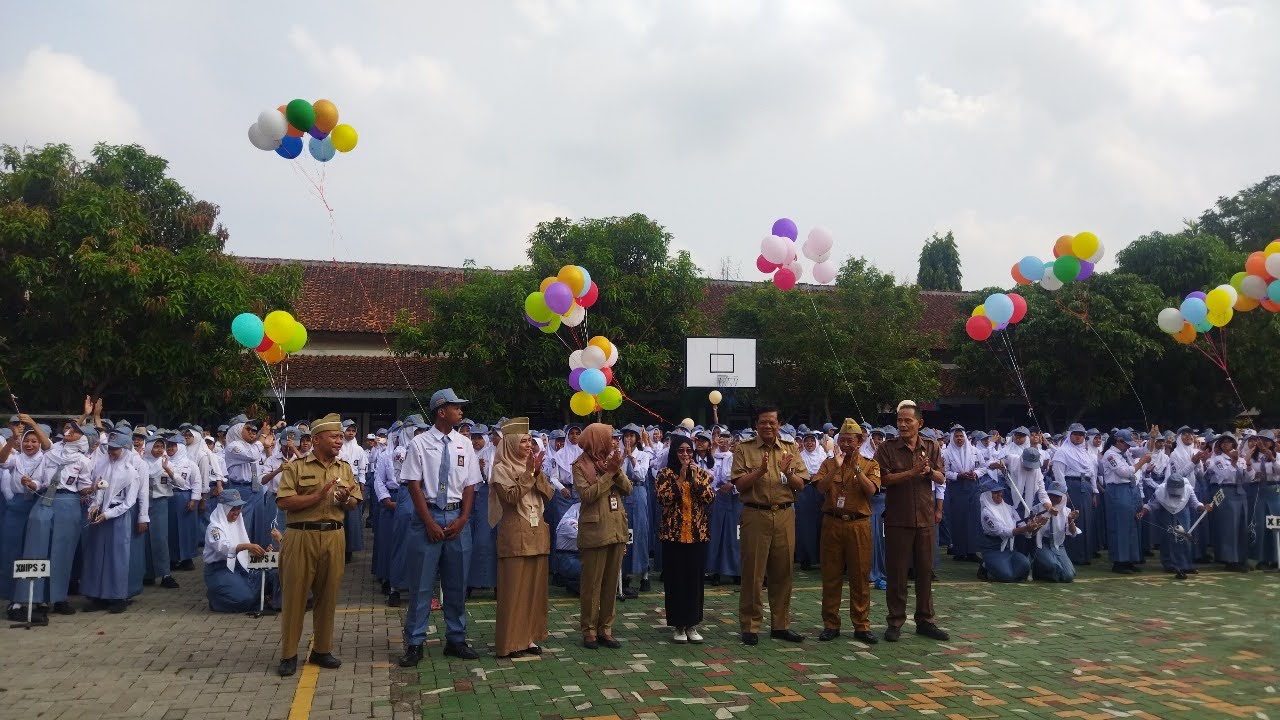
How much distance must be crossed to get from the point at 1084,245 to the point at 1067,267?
0.46 meters

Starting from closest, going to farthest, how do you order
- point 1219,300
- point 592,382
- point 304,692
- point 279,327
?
point 304,692, point 279,327, point 592,382, point 1219,300

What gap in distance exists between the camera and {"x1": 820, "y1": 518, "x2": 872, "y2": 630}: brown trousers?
24.9 ft

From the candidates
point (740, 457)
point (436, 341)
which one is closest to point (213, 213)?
point (436, 341)

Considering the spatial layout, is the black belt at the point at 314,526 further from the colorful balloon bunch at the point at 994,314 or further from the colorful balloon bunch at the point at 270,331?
the colorful balloon bunch at the point at 994,314

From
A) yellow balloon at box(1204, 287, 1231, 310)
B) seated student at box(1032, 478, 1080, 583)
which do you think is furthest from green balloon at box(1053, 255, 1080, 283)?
seated student at box(1032, 478, 1080, 583)

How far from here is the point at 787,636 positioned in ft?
24.7

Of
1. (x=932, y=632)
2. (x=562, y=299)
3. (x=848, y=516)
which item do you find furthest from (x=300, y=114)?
(x=932, y=632)

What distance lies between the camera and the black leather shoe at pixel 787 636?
24.6ft

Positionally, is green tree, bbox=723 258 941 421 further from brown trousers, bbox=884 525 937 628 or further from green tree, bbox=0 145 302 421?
brown trousers, bbox=884 525 937 628

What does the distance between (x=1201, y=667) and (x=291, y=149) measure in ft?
34.7

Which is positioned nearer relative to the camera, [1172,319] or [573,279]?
[573,279]

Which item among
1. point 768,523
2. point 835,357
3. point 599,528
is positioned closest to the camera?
point 599,528

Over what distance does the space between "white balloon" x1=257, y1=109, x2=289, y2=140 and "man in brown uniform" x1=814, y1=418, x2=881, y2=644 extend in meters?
7.31

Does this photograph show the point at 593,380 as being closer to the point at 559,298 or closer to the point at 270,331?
the point at 559,298
